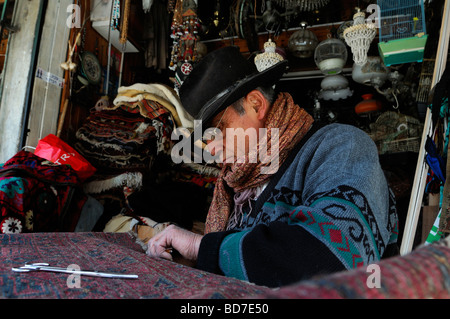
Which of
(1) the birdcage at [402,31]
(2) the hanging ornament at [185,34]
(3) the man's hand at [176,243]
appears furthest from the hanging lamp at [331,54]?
(3) the man's hand at [176,243]

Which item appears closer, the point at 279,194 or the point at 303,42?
the point at 279,194

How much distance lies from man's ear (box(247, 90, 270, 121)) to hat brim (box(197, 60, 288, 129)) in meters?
0.03

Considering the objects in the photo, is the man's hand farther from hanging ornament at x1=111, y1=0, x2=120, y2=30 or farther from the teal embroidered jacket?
hanging ornament at x1=111, y1=0, x2=120, y2=30

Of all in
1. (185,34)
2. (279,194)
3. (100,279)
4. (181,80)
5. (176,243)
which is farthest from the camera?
(185,34)

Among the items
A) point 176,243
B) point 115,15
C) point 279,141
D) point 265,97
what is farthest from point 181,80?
point 176,243

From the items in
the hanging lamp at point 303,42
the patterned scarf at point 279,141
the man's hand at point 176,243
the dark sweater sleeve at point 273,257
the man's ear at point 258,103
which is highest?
the hanging lamp at point 303,42

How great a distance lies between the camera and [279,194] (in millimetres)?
1381

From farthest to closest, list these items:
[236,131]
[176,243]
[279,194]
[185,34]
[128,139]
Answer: [185,34], [128,139], [236,131], [279,194], [176,243]

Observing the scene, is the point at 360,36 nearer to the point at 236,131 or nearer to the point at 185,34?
the point at 185,34

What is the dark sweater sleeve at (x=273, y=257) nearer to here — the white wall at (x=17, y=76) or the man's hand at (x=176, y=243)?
the man's hand at (x=176, y=243)

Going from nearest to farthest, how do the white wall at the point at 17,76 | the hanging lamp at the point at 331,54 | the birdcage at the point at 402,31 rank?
1. the birdcage at the point at 402,31
2. the white wall at the point at 17,76
3. the hanging lamp at the point at 331,54

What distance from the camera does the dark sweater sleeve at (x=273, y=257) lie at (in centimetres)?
91

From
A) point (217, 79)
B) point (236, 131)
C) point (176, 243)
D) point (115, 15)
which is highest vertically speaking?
point (115, 15)

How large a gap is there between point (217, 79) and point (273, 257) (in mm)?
1045
